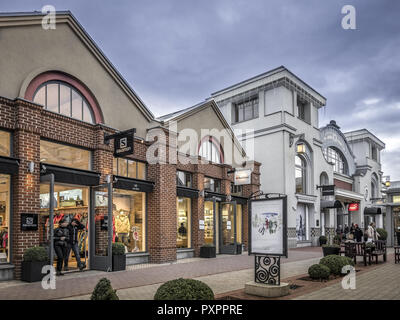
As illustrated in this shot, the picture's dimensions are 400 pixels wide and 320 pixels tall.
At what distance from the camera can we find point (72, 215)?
13070 millimetres

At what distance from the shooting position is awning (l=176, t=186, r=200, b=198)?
16344 mm

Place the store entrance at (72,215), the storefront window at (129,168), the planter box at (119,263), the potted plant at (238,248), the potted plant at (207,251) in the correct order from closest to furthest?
the store entrance at (72,215), the planter box at (119,263), the storefront window at (129,168), the potted plant at (207,251), the potted plant at (238,248)

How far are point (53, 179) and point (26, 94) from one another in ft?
8.49

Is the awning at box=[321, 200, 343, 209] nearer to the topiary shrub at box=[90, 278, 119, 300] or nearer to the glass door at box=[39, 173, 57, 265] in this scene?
the glass door at box=[39, 173, 57, 265]

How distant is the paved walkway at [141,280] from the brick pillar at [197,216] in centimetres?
256

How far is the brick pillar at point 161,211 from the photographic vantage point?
48.6 ft

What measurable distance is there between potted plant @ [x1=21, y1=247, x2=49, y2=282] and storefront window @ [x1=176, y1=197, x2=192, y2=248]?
7374 millimetres

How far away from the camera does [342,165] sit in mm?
35500

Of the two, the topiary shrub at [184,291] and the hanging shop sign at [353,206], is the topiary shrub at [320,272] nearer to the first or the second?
the topiary shrub at [184,291]

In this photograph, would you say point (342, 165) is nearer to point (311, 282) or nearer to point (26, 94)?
point (311, 282)

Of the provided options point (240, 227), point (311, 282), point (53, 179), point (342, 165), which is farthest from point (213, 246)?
Result: point (342, 165)

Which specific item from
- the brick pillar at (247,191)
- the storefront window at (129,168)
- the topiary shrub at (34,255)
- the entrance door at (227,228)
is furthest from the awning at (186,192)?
the topiary shrub at (34,255)

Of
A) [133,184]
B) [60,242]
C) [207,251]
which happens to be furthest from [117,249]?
[207,251]

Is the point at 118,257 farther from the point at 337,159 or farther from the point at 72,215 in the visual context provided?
the point at 337,159
